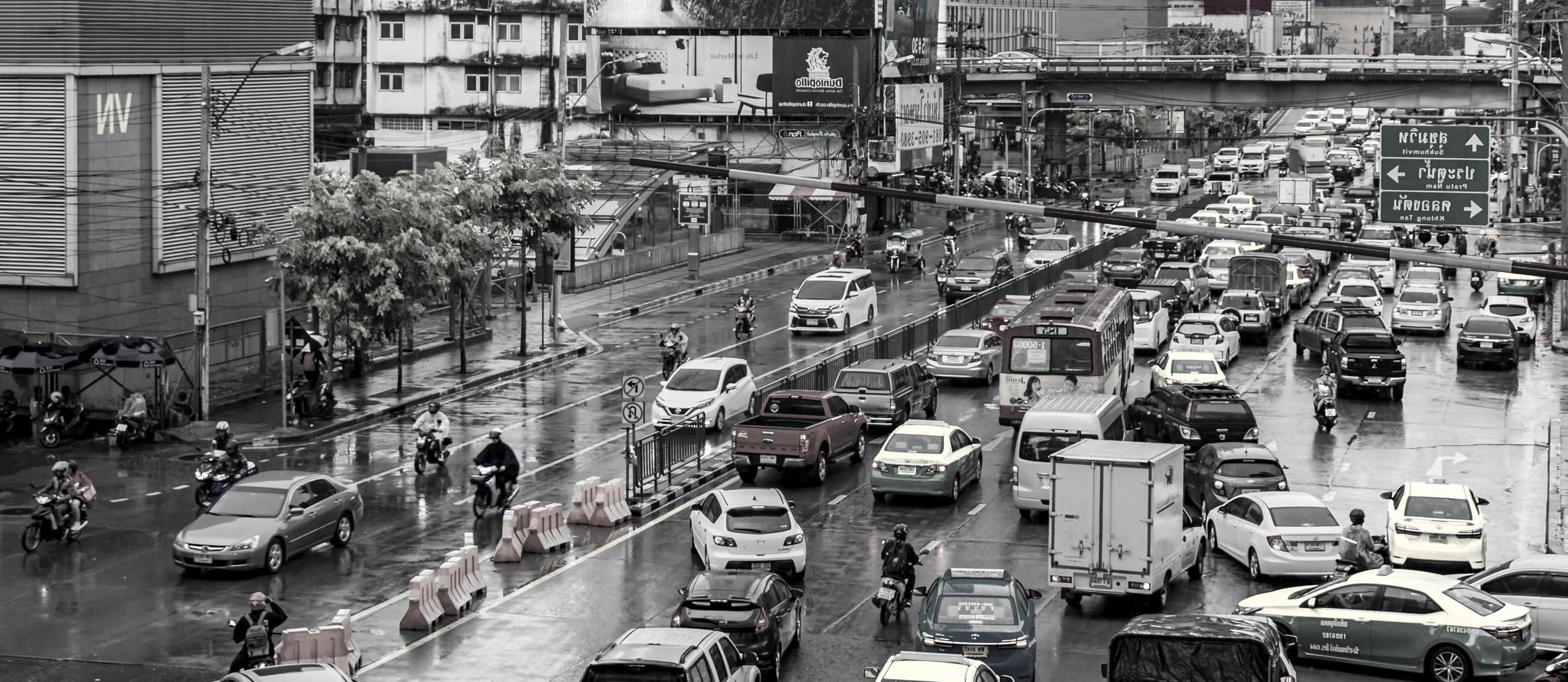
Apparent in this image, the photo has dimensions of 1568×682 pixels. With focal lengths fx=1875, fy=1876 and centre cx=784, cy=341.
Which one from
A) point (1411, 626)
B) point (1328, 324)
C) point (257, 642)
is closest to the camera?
point (257, 642)

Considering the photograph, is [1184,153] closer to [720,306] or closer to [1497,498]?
[720,306]

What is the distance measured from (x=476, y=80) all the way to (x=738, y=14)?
1965cm

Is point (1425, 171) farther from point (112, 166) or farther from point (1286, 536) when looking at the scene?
point (112, 166)

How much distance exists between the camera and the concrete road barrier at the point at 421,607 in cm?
2597

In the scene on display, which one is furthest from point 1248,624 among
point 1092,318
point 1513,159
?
point 1513,159

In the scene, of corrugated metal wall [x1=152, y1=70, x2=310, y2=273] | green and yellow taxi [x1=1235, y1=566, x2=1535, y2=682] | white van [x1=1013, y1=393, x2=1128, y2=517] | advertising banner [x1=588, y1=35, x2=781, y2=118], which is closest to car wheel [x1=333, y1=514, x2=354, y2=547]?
white van [x1=1013, y1=393, x2=1128, y2=517]

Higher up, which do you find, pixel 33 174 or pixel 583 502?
pixel 33 174

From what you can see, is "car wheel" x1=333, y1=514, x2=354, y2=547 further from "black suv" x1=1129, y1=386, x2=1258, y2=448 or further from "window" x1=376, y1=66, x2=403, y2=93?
"window" x1=376, y1=66, x2=403, y2=93

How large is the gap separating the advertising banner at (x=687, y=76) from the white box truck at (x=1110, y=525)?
228 feet

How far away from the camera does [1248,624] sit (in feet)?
69.4

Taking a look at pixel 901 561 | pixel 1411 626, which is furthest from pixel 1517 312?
pixel 901 561

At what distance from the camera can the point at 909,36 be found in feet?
336

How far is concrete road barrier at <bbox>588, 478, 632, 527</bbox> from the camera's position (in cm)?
3312

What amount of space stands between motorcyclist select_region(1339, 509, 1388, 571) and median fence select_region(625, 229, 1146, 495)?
12867 millimetres
